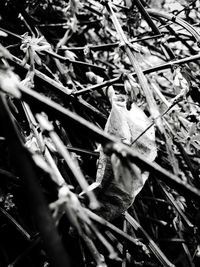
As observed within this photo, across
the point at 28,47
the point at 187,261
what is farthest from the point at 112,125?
the point at 187,261

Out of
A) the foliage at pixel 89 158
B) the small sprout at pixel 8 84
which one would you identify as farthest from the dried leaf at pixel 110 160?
the small sprout at pixel 8 84

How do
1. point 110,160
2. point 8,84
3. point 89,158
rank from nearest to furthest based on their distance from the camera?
point 8,84, point 110,160, point 89,158

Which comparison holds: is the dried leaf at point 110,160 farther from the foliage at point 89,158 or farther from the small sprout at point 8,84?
the small sprout at point 8,84

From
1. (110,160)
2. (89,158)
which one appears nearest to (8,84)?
(110,160)

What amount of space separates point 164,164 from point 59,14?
1.00 metres

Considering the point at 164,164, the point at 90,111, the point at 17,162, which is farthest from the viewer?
the point at 164,164

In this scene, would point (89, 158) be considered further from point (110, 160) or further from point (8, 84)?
point (8, 84)

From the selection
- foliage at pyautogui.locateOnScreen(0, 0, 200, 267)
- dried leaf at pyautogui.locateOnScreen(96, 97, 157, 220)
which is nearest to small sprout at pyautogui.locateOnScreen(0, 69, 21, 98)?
foliage at pyautogui.locateOnScreen(0, 0, 200, 267)

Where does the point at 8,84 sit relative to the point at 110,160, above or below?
above

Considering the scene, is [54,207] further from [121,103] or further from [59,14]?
[59,14]

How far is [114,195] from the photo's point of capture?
695mm

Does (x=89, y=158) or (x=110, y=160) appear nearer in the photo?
(x=110, y=160)

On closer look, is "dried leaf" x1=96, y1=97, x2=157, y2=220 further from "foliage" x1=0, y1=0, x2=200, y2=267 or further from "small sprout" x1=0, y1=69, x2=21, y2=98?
"small sprout" x1=0, y1=69, x2=21, y2=98

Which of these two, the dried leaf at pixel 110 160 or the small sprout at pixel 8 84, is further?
the dried leaf at pixel 110 160
